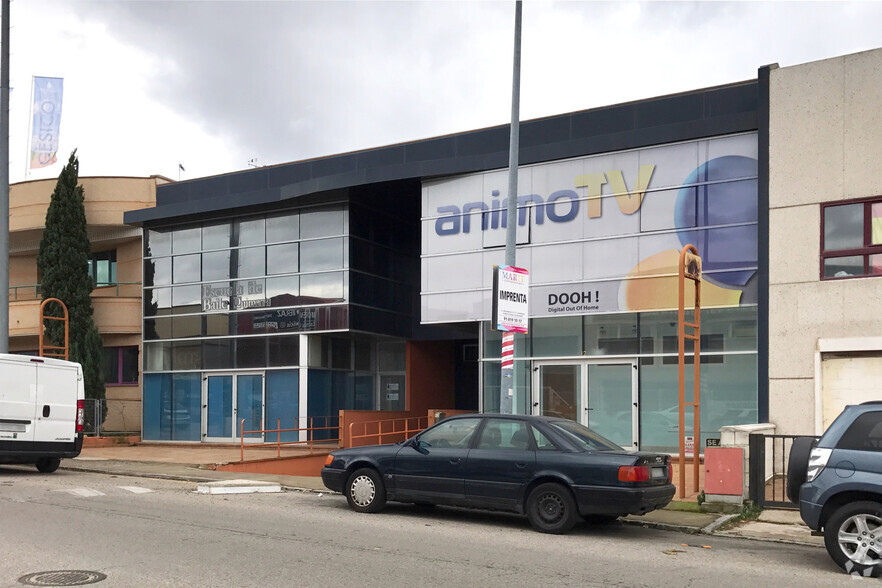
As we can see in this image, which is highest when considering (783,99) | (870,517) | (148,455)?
(783,99)

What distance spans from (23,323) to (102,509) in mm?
19332

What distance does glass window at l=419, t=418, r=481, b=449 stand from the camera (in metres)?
11.9

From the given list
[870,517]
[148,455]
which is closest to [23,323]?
[148,455]

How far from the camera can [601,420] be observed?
1966 centimetres

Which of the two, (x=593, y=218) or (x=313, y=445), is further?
(x=313, y=445)

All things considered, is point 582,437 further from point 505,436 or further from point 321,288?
point 321,288

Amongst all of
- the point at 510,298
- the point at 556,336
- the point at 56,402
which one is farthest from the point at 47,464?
the point at 556,336

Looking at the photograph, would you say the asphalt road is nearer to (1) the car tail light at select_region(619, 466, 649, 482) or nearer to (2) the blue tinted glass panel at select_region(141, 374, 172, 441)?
(1) the car tail light at select_region(619, 466, 649, 482)

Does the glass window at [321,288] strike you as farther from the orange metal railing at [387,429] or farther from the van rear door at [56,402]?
the van rear door at [56,402]

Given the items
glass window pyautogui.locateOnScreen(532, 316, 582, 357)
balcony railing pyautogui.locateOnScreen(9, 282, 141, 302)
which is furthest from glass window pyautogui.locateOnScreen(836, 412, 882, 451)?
balcony railing pyautogui.locateOnScreen(9, 282, 141, 302)

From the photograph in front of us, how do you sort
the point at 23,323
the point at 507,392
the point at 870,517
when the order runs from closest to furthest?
the point at 870,517, the point at 507,392, the point at 23,323

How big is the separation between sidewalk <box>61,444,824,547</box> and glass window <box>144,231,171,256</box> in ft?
19.5

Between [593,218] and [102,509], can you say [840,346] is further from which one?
[102,509]

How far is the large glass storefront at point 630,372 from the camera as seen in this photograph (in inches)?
712
